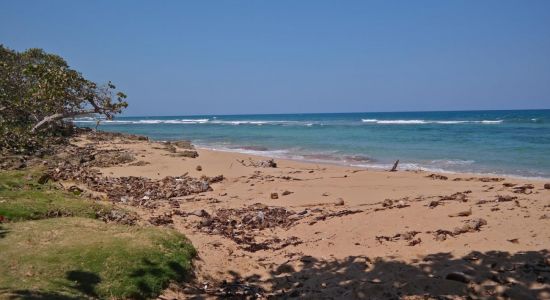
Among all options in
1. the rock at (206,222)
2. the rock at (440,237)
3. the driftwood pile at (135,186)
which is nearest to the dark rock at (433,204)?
the rock at (440,237)

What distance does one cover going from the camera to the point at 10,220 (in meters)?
6.08

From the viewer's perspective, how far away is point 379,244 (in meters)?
6.79

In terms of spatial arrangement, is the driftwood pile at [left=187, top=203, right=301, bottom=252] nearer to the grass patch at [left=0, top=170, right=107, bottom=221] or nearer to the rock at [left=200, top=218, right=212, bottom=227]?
the rock at [left=200, top=218, right=212, bottom=227]

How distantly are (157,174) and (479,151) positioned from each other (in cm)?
1684

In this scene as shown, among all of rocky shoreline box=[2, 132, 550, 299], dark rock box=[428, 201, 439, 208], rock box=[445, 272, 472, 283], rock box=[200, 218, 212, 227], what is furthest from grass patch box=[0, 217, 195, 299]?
dark rock box=[428, 201, 439, 208]

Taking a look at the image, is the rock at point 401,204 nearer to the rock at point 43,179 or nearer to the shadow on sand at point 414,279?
the shadow on sand at point 414,279

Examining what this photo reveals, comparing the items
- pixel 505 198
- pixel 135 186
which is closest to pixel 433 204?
pixel 505 198

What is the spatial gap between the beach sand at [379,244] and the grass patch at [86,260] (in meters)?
0.34

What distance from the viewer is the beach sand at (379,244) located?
5.03 m

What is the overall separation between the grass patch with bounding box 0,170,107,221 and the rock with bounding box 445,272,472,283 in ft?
17.2

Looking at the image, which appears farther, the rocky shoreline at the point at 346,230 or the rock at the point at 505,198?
the rock at the point at 505,198

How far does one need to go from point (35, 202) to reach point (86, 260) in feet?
8.31

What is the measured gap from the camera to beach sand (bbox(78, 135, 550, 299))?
503 cm

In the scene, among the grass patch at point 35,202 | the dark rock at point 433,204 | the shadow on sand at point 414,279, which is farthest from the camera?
the dark rock at point 433,204
